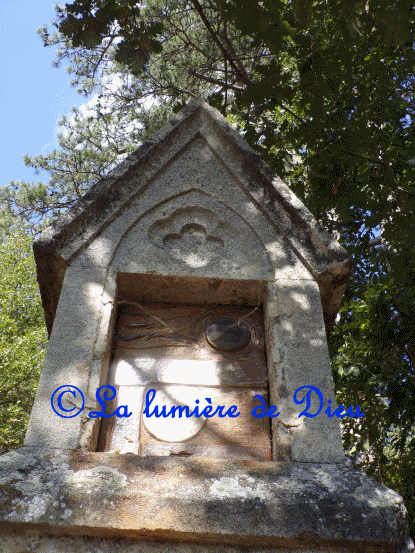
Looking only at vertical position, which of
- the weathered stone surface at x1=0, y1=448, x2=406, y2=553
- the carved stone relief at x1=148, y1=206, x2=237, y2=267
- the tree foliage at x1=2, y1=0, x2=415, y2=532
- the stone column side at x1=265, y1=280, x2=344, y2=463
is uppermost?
the tree foliage at x1=2, y1=0, x2=415, y2=532

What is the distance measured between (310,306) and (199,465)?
1.03 m

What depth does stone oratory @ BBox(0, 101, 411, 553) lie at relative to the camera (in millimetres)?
1628

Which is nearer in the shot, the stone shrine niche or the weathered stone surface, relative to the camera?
the weathered stone surface

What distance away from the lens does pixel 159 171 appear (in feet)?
9.91

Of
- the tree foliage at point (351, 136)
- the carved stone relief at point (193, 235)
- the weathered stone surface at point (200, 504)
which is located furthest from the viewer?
the tree foliage at point (351, 136)

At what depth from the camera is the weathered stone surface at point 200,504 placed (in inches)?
63.2

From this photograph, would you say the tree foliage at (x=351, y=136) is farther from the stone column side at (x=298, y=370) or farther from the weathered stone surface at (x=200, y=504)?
the weathered stone surface at (x=200, y=504)

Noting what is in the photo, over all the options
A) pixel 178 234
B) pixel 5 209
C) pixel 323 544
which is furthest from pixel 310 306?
pixel 5 209

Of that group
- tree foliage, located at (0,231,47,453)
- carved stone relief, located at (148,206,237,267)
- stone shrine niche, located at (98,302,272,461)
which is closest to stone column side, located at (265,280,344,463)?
stone shrine niche, located at (98,302,272,461)

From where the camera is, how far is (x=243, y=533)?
63.2 inches

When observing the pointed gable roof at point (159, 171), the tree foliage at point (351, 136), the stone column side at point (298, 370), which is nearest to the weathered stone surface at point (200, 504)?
the stone column side at point (298, 370)

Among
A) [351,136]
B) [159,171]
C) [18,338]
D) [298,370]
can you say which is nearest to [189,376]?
[298,370]

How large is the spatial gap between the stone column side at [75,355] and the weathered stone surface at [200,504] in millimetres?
175

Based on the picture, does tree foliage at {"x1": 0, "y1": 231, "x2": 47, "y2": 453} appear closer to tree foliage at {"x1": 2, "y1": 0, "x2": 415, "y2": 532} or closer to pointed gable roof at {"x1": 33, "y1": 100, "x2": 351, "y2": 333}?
tree foliage at {"x1": 2, "y1": 0, "x2": 415, "y2": 532}
